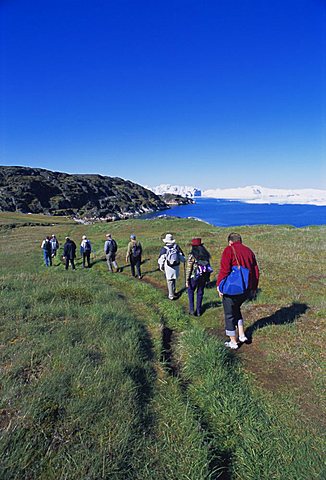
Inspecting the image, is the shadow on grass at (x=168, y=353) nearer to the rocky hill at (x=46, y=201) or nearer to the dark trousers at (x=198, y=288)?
the dark trousers at (x=198, y=288)

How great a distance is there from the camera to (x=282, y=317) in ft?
25.3

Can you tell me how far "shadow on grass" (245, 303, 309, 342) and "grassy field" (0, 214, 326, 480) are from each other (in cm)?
3

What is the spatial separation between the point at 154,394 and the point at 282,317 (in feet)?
16.0

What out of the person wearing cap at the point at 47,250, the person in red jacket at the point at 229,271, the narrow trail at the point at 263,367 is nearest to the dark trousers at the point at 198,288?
the narrow trail at the point at 263,367

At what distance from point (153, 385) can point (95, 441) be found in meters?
1.51

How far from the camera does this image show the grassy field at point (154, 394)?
310 centimetres

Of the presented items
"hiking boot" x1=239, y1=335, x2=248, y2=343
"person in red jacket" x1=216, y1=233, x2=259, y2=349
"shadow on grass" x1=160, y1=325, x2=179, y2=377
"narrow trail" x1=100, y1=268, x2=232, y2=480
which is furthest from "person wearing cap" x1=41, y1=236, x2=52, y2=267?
"hiking boot" x1=239, y1=335, x2=248, y2=343

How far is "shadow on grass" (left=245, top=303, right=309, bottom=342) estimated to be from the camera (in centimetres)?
724

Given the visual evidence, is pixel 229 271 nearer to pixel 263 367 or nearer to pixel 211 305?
pixel 263 367

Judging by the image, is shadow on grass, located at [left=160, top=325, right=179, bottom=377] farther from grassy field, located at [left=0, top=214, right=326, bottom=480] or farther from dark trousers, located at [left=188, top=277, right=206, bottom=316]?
dark trousers, located at [left=188, top=277, right=206, bottom=316]

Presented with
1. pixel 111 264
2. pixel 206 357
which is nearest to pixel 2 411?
pixel 206 357

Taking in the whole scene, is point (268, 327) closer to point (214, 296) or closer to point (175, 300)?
point (214, 296)

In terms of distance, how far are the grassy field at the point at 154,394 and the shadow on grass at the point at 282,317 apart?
0.03 meters

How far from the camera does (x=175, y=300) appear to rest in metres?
10.3
